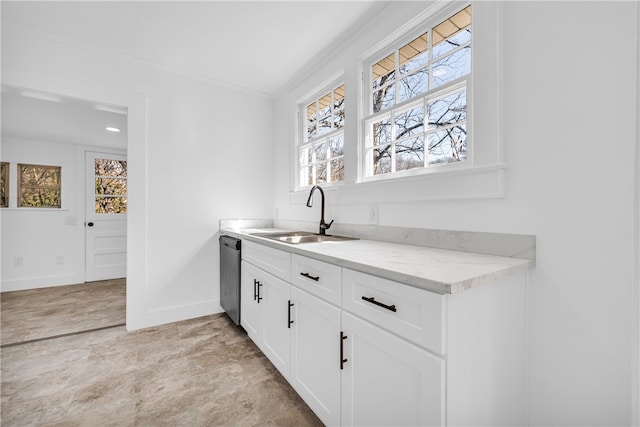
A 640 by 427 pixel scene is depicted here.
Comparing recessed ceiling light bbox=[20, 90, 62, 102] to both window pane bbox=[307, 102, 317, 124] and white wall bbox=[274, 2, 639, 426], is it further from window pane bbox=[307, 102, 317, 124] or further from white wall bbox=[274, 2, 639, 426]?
white wall bbox=[274, 2, 639, 426]

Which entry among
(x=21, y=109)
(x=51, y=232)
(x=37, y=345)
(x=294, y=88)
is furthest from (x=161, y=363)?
(x=51, y=232)

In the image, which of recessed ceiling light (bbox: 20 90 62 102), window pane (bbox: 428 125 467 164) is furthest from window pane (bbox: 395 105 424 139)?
recessed ceiling light (bbox: 20 90 62 102)

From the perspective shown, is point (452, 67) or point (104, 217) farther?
point (104, 217)

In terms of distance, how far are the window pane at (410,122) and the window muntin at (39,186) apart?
17.0 ft

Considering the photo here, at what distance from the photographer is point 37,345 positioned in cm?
225

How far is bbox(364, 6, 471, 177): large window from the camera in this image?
1534 millimetres

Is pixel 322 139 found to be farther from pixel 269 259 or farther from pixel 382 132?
pixel 269 259

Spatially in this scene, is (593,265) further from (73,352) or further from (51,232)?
(51,232)

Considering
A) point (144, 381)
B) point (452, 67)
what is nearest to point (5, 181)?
point (144, 381)

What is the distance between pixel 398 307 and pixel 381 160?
1.35 m

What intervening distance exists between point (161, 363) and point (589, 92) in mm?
2845

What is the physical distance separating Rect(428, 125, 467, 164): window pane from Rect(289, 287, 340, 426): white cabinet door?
1066 mm

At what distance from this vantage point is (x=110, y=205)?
4672 mm

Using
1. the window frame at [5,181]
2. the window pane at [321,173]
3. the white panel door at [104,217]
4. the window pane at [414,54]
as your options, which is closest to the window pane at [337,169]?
the window pane at [321,173]
